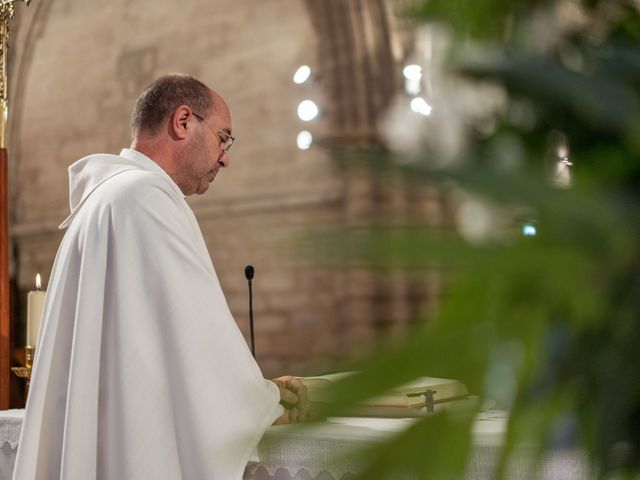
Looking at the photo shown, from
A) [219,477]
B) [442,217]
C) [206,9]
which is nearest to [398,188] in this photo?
[442,217]

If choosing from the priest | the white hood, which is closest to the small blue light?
the priest

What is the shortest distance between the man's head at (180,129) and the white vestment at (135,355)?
1.17 ft

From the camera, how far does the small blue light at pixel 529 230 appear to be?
12 cm

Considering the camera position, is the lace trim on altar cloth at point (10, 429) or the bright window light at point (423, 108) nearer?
the bright window light at point (423, 108)

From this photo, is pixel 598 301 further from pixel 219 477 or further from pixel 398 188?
pixel 219 477

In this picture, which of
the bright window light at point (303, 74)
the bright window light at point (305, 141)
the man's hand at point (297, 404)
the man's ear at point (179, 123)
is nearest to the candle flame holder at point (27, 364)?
the bright window light at point (305, 141)

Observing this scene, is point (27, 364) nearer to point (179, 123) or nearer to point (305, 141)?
point (179, 123)

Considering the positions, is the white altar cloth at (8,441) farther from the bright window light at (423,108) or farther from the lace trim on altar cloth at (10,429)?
the bright window light at (423,108)

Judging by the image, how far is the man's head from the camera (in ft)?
9.75

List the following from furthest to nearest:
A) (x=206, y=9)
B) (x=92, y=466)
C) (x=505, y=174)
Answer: (x=206, y=9), (x=92, y=466), (x=505, y=174)

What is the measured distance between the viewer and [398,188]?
13cm

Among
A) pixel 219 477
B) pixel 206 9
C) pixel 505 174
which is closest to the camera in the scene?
pixel 505 174

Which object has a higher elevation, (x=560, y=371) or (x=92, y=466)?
(x=560, y=371)

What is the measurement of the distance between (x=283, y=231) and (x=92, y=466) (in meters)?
2.35
